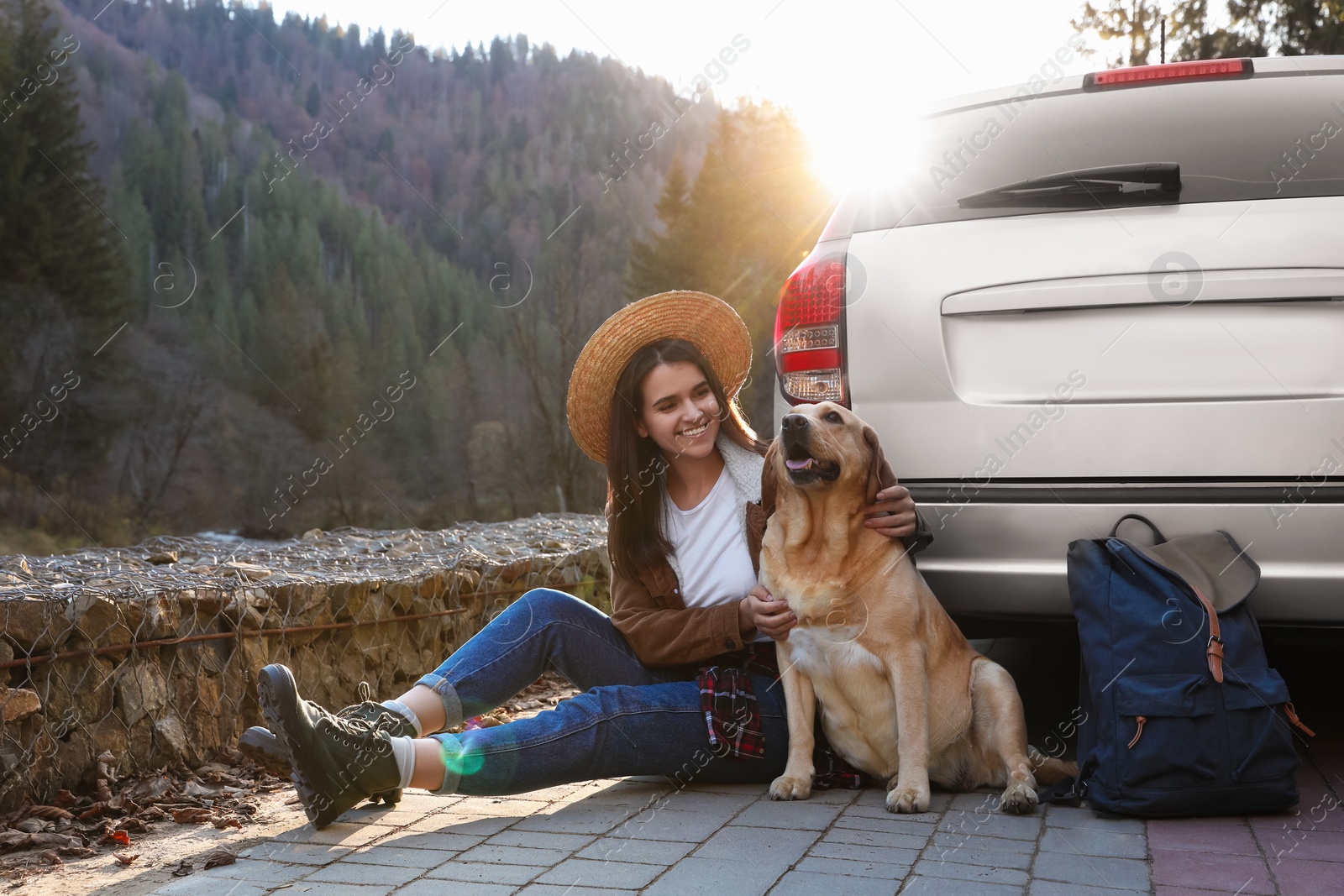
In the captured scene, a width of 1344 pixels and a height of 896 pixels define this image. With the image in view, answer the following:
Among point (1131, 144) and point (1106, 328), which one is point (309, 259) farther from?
point (1106, 328)

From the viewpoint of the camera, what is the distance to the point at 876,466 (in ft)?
9.80

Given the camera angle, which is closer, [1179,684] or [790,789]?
[1179,684]

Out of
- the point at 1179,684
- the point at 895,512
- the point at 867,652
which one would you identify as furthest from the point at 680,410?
the point at 1179,684

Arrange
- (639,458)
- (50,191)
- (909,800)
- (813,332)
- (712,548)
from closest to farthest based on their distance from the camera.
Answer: (909,800) < (813,332) < (712,548) < (639,458) < (50,191)

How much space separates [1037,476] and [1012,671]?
2.30 m

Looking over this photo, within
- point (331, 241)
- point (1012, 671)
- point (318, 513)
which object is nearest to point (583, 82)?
point (331, 241)

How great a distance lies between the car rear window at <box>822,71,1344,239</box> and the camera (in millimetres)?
2873

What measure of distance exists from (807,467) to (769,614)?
0.43 m

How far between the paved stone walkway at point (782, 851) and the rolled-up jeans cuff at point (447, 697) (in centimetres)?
23

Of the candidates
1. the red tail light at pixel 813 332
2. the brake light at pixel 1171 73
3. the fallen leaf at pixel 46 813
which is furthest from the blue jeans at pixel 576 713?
the brake light at pixel 1171 73

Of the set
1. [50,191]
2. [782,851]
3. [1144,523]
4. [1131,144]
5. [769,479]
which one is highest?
A: [50,191]

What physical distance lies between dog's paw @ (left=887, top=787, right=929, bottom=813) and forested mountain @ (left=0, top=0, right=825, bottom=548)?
17.1 meters

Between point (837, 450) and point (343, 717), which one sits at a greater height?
→ point (837, 450)

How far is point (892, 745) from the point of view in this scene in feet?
10.3
